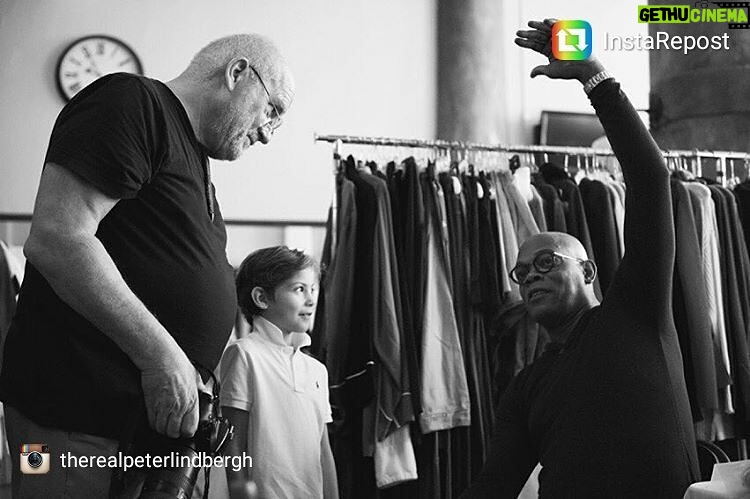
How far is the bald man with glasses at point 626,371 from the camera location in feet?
6.12

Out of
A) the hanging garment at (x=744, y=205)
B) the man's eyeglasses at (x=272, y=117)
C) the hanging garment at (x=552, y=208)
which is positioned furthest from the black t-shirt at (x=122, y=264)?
the hanging garment at (x=744, y=205)

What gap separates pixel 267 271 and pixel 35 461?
1391 millimetres

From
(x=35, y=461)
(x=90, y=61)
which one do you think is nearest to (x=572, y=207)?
(x=35, y=461)

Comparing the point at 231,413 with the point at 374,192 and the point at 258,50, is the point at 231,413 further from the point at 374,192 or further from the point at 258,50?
the point at 258,50

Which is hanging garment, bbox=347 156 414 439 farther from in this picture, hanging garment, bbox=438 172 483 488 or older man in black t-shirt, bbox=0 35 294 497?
older man in black t-shirt, bbox=0 35 294 497

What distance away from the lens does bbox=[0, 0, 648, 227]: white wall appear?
477 cm

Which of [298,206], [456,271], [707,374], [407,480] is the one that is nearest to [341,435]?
[407,480]

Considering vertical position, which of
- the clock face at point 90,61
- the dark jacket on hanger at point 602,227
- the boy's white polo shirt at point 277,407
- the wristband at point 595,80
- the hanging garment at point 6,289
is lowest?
the boy's white polo shirt at point 277,407

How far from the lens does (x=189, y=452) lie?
4.54 ft

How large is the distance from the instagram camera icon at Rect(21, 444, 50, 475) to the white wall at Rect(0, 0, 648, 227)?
3.56 metres

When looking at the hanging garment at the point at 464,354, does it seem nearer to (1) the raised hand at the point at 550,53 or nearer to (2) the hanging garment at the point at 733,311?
(2) the hanging garment at the point at 733,311

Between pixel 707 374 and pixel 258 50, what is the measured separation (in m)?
1.94

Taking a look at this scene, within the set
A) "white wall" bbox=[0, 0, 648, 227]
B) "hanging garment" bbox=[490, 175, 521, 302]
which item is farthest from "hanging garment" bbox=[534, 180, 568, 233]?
"white wall" bbox=[0, 0, 648, 227]

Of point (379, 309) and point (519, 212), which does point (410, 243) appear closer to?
point (379, 309)
